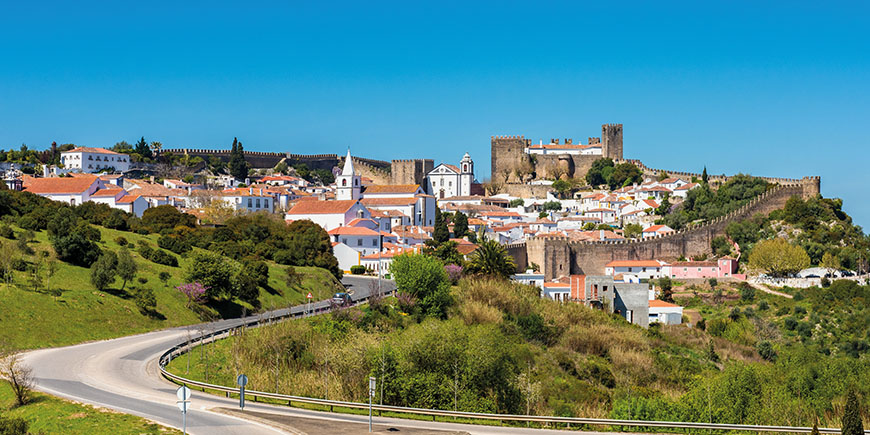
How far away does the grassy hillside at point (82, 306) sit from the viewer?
29234mm

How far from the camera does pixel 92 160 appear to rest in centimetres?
9288

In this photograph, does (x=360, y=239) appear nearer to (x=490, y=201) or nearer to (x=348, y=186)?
(x=348, y=186)

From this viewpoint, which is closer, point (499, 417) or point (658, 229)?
point (499, 417)

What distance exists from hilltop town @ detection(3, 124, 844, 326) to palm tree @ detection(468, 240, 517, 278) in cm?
490

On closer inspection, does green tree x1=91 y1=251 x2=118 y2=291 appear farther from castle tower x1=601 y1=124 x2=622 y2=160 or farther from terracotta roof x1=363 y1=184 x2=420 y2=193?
castle tower x1=601 y1=124 x2=622 y2=160

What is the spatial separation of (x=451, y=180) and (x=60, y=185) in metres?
40.4

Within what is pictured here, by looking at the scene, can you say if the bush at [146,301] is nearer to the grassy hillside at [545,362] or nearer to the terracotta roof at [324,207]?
the grassy hillside at [545,362]

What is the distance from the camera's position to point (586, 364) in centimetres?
3822

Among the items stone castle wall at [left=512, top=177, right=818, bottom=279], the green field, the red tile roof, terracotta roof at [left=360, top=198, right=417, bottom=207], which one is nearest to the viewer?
the green field

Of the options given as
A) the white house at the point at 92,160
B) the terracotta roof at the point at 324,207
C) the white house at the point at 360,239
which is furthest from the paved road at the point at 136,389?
the white house at the point at 92,160

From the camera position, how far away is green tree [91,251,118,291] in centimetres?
3438

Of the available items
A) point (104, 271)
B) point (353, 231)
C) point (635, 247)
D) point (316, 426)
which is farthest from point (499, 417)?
point (635, 247)

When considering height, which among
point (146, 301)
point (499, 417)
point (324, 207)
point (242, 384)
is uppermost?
point (324, 207)

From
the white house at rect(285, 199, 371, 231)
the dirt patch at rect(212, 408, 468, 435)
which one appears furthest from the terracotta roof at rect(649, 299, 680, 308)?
the dirt patch at rect(212, 408, 468, 435)
